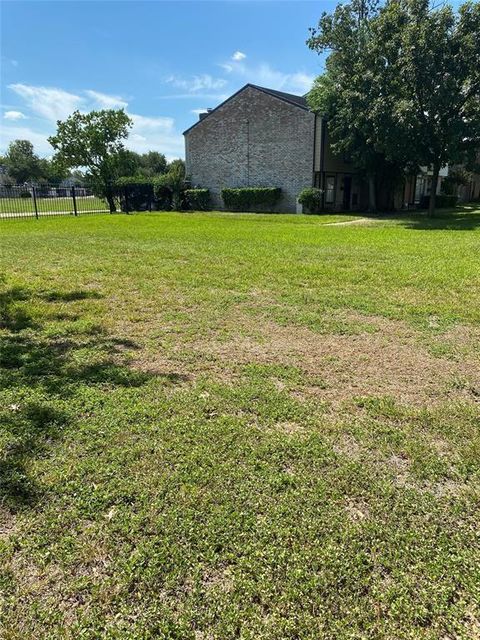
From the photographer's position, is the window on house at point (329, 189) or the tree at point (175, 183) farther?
the tree at point (175, 183)

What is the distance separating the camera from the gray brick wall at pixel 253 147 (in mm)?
25875

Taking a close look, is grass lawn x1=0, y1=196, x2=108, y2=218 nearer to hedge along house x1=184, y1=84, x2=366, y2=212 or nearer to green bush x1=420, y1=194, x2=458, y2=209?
hedge along house x1=184, y1=84, x2=366, y2=212

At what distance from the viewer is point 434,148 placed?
62.5ft

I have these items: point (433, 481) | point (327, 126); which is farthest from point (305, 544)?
point (327, 126)

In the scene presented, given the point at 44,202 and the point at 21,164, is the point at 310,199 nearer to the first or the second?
the point at 44,202

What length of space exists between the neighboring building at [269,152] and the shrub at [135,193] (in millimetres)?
3306

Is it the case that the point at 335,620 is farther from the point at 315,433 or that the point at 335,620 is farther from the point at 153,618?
the point at 315,433

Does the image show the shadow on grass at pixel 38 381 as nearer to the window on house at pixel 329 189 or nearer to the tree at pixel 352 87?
the tree at pixel 352 87

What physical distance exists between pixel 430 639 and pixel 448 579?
0.29 metres

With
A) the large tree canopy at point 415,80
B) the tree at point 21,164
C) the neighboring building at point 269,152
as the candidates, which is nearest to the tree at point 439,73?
the large tree canopy at point 415,80

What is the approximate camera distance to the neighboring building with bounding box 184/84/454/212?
84.1 feet

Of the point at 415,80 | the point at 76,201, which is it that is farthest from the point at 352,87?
the point at 76,201

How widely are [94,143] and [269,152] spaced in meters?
13.1

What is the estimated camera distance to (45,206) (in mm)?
28906
